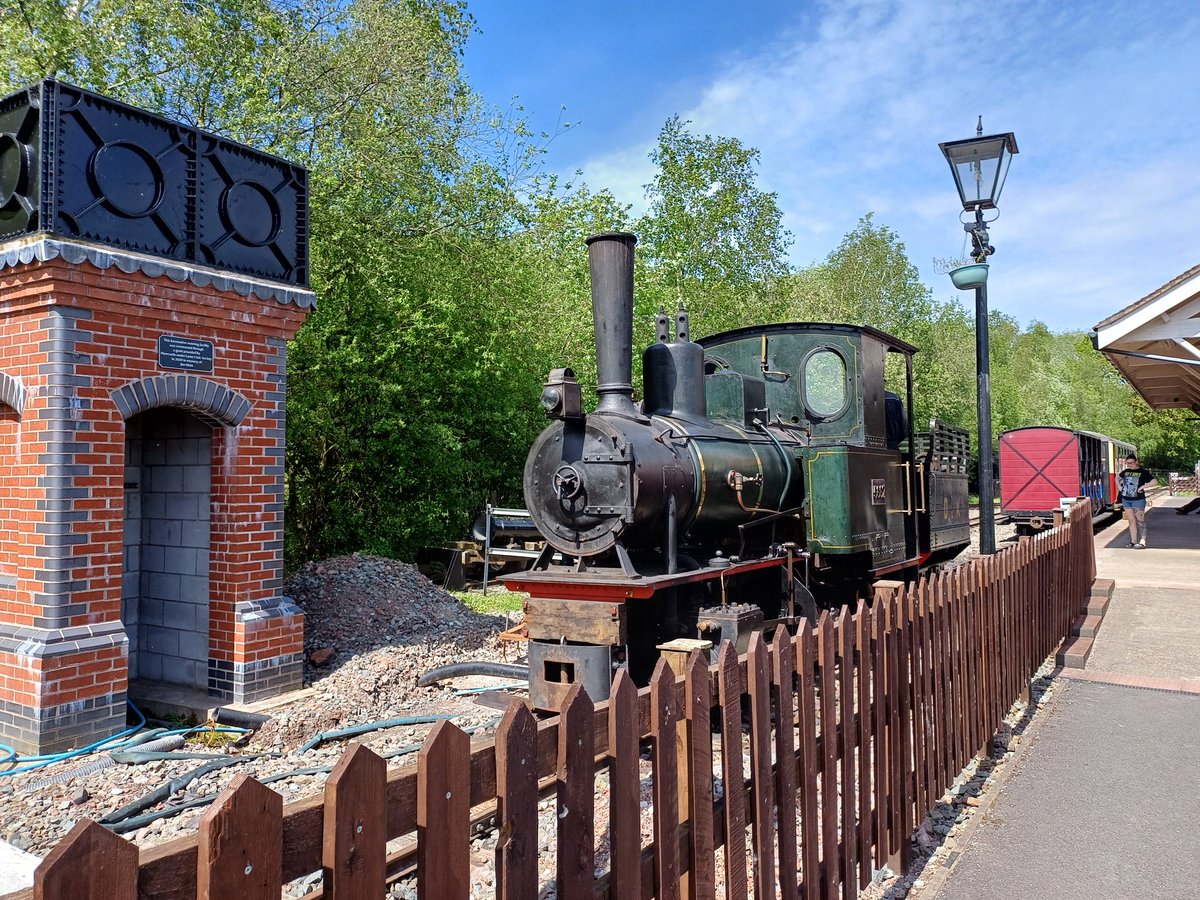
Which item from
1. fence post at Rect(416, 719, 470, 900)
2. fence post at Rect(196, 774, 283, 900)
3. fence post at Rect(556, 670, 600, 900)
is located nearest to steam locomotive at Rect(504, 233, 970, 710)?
fence post at Rect(556, 670, 600, 900)

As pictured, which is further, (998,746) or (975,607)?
(998,746)

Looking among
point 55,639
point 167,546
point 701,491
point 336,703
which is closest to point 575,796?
point 701,491

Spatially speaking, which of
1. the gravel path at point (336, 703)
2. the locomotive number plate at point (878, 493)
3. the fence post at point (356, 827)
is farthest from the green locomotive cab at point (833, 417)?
the fence post at point (356, 827)

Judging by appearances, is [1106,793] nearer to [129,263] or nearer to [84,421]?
[84,421]

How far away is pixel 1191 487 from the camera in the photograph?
44.9 m

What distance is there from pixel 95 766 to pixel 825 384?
6532mm

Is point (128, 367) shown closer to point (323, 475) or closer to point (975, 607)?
point (975, 607)

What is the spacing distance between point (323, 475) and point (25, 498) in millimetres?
7226

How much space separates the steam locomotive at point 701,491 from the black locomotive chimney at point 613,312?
11mm

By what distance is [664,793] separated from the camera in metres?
2.31

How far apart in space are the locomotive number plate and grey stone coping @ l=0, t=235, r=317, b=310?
5335mm

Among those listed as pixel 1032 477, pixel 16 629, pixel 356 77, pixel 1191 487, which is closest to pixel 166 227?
pixel 16 629

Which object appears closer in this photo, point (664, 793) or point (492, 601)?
point (664, 793)

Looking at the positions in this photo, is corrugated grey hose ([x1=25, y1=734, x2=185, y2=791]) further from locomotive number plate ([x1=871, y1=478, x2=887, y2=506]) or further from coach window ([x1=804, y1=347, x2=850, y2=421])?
coach window ([x1=804, y1=347, x2=850, y2=421])
